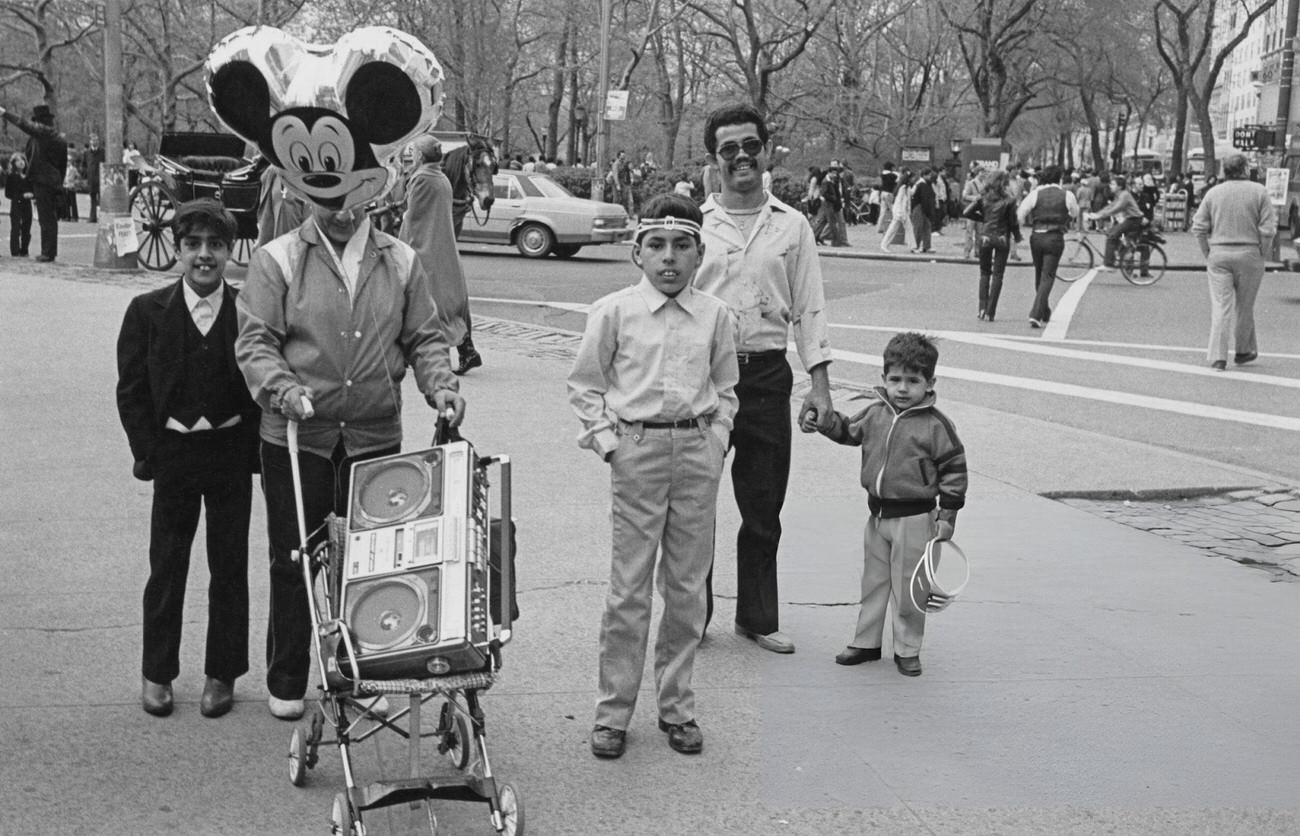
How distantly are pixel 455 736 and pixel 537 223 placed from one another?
21.1 meters

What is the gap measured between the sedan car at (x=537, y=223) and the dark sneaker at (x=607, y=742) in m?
20.6

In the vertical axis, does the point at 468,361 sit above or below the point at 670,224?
below

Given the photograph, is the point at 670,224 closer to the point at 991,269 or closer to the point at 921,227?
the point at 991,269

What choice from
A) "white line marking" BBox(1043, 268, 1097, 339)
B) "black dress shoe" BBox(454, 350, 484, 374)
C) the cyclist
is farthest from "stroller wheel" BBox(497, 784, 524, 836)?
the cyclist

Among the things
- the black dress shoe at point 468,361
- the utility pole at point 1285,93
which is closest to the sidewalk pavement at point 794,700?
the black dress shoe at point 468,361

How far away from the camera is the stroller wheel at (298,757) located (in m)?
4.21

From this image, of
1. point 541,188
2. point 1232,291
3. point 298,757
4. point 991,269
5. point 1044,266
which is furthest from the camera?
point 541,188

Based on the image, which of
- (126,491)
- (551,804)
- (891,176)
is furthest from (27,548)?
(891,176)

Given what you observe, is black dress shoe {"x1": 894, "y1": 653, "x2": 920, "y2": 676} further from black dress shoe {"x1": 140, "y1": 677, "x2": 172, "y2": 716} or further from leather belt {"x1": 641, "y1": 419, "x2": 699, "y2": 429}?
black dress shoe {"x1": 140, "y1": 677, "x2": 172, "y2": 716}

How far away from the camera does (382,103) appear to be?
14.6 feet

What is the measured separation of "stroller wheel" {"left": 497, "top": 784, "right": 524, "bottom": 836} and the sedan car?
2131cm

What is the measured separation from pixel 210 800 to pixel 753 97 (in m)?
40.7

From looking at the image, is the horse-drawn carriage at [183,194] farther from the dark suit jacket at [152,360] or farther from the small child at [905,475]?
the small child at [905,475]

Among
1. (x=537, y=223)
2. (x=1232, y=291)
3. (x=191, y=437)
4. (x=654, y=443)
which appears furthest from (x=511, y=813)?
(x=537, y=223)
